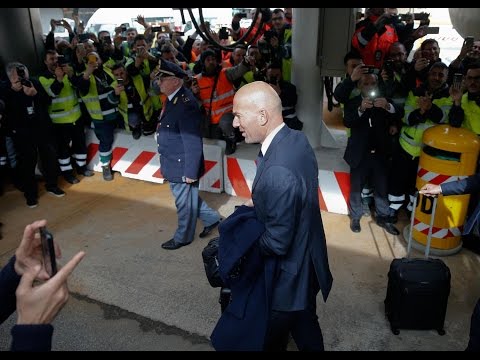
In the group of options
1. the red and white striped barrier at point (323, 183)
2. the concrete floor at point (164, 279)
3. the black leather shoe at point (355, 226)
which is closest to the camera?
the concrete floor at point (164, 279)

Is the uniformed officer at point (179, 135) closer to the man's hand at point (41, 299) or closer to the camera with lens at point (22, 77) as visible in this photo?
the camera with lens at point (22, 77)

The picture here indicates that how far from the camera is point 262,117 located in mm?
2463

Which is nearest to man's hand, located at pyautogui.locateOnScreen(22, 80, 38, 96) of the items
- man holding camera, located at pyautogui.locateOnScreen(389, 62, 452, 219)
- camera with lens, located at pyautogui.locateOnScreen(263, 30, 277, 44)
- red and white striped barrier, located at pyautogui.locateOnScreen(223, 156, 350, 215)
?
red and white striped barrier, located at pyautogui.locateOnScreen(223, 156, 350, 215)

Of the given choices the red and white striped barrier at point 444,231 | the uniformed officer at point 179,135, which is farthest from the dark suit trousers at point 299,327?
the red and white striped barrier at point 444,231

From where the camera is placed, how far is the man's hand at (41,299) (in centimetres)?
133

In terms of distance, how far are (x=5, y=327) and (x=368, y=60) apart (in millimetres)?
5421

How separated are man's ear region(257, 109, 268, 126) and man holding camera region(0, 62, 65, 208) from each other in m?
4.16

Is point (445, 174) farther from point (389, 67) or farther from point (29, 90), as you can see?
point (29, 90)

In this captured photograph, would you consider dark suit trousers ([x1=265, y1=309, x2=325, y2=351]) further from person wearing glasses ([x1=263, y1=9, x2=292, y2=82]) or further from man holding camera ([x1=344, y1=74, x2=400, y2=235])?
person wearing glasses ([x1=263, y1=9, x2=292, y2=82])

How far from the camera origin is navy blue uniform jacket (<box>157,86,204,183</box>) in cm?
439

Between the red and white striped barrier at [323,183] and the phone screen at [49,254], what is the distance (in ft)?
13.5

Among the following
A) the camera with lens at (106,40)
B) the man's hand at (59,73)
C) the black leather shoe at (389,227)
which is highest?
the camera with lens at (106,40)

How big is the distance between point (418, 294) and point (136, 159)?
4.49 metres
